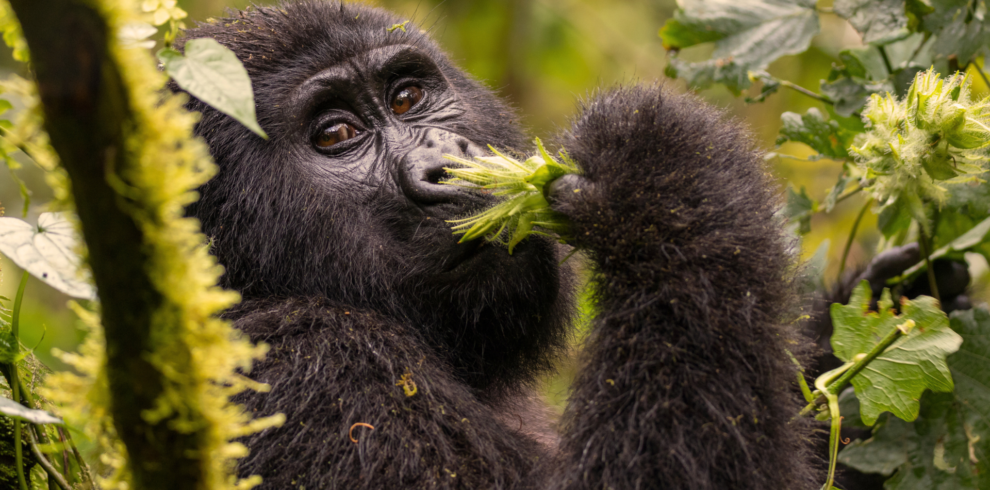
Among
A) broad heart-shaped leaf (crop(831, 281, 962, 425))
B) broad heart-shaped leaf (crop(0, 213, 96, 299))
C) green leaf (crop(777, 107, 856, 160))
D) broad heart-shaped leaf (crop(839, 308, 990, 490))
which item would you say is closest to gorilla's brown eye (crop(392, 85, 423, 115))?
broad heart-shaped leaf (crop(0, 213, 96, 299))

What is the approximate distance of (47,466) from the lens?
187 cm

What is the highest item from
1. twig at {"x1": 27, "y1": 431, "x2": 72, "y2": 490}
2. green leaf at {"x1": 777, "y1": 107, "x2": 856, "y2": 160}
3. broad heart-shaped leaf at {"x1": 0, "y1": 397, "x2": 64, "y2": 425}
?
green leaf at {"x1": 777, "y1": 107, "x2": 856, "y2": 160}

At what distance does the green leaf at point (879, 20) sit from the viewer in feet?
7.95

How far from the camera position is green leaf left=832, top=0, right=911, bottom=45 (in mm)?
2424

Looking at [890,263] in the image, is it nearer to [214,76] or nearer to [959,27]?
[959,27]

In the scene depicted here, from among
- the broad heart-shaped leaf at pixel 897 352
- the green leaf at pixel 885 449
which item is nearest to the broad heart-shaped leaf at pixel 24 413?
the broad heart-shaped leaf at pixel 897 352

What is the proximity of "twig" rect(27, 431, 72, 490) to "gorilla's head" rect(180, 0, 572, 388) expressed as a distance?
68cm

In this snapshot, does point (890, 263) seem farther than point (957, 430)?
Yes

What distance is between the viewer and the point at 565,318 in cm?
259

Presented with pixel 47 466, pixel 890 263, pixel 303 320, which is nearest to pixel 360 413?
pixel 303 320

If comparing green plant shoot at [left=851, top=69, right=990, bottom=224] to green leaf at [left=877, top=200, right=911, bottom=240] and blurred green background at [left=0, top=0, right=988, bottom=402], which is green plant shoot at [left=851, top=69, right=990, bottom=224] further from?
blurred green background at [left=0, top=0, right=988, bottom=402]

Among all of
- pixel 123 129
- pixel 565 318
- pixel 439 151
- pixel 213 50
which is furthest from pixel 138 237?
pixel 565 318

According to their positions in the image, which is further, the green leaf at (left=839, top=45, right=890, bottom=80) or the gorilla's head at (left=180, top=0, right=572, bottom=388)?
the green leaf at (left=839, top=45, right=890, bottom=80)

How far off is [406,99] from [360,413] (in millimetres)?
1287
